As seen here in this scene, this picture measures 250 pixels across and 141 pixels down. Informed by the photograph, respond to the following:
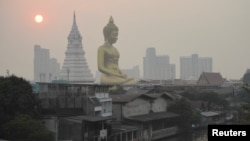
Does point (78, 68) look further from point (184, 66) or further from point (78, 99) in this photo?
point (184, 66)

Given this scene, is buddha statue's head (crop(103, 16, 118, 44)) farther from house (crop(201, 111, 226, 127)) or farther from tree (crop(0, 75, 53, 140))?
tree (crop(0, 75, 53, 140))

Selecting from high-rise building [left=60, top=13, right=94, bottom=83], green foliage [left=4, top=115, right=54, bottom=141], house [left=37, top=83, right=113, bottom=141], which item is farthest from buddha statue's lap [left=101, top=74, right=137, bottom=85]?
green foliage [left=4, top=115, right=54, bottom=141]

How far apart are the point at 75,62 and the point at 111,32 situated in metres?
13.2

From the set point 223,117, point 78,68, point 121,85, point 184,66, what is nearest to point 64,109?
point 223,117

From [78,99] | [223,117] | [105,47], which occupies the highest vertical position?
[105,47]

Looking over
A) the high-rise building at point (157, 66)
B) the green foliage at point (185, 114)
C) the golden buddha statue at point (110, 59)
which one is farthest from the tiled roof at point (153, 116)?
the high-rise building at point (157, 66)

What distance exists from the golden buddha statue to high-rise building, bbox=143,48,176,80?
186 feet

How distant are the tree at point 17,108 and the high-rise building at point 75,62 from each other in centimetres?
3618

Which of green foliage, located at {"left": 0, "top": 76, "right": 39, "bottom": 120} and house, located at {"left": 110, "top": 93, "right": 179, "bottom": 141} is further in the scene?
house, located at {"left": 110, "top": 93, "right": 179, "bottom": 141}

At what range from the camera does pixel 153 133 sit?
20.7m

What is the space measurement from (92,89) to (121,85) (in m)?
22.4

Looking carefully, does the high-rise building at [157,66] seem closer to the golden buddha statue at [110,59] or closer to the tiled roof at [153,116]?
the golden buddha statue at [110,59]

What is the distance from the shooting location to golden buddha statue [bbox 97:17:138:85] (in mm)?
43125

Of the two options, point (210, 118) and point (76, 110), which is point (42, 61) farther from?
point (76, 110)
